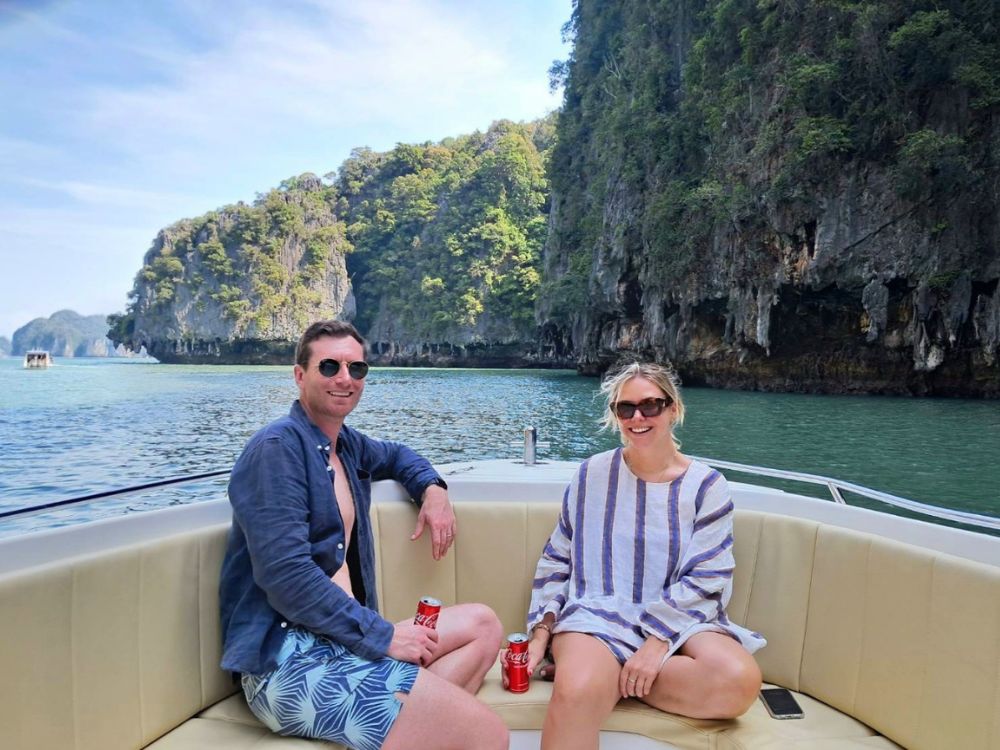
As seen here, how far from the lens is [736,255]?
66.8 feet

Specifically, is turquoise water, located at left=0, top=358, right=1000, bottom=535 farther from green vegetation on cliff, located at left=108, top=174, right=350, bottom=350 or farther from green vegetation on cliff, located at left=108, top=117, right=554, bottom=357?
green vegetation on cliff, located at left=108, top=174, right=350, bottom=350

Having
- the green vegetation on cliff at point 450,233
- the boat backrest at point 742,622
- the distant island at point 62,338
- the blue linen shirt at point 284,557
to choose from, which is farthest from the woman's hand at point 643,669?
the distant island at point 62,338

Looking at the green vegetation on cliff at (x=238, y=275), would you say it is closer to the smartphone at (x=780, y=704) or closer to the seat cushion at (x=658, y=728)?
the seat cushion at (x=658, y=728)

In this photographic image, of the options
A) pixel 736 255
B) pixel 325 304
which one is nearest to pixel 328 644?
pixel 736 255

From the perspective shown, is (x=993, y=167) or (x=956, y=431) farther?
(x=993, y=167)

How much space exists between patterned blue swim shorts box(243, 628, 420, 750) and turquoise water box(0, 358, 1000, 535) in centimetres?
346

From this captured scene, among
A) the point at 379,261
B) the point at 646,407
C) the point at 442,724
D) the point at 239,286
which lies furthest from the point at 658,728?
the point at 379,261

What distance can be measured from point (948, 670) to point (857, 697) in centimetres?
25

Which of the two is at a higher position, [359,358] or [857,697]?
[359,358]

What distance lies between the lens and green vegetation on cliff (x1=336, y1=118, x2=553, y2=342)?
1981 inches

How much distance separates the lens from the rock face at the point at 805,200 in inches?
629

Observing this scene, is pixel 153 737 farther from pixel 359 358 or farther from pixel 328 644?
pixel 359 358

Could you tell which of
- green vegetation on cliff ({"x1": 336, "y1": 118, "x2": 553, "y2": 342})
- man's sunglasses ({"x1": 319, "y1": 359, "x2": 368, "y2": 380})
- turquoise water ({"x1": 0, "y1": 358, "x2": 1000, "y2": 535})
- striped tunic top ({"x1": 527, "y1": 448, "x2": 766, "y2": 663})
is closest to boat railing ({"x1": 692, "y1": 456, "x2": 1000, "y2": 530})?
striped tunic top ({"x1": 527, "y1": 448, "x2": 766, "y2": 663})

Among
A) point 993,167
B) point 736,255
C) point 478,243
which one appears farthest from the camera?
point 478,243
